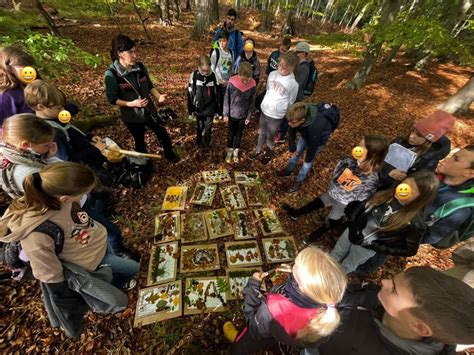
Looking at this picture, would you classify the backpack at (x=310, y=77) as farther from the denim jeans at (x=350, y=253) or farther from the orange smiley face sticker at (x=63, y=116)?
the orange smiley face sticker at (x=63, y=116)

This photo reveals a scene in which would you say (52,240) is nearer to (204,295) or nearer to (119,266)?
(119,266)

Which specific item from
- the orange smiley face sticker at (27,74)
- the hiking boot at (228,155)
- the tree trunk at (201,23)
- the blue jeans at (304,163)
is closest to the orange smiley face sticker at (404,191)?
the blue jeans at (304,163)

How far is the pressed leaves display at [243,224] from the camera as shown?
383 cm

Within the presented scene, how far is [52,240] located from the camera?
5.81ft

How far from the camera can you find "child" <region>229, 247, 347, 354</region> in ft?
5.11

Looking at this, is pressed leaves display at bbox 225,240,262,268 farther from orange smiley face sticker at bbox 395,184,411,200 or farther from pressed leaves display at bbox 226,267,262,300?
orange smiley face sticker at bbox 395,184,411,200

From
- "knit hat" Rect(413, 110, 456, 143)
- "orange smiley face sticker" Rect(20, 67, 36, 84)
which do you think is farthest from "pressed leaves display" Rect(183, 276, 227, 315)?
"knit hat" Rect(413, 110, 456, 143)

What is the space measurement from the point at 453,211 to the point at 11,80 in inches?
206

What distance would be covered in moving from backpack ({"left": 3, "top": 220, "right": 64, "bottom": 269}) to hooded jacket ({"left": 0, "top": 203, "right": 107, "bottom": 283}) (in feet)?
0.09

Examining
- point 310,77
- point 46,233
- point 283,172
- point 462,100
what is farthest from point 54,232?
point 462,100

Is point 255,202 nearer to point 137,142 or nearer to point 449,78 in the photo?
point 137,142

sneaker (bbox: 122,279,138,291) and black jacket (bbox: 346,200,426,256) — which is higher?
black jacket (bbox: 346,200,426,256)

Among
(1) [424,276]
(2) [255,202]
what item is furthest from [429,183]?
(2) [255,202]

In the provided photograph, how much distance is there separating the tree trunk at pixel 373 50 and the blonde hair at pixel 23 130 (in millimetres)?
7855
